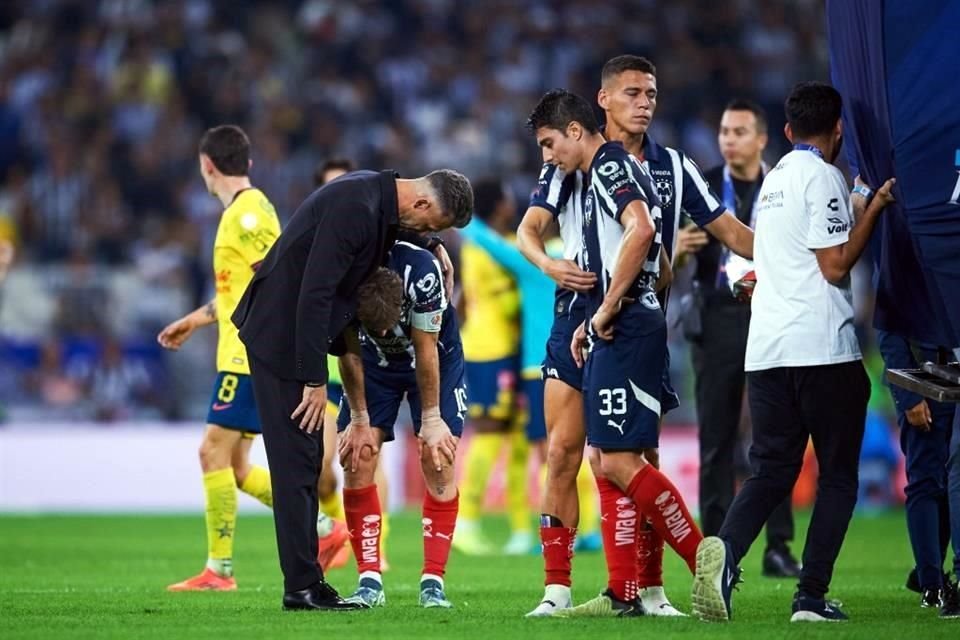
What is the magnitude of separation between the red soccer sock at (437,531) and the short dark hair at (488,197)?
5114 millimetres

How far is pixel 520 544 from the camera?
12.5 metres

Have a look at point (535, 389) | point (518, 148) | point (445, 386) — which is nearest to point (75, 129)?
point (518, 148)

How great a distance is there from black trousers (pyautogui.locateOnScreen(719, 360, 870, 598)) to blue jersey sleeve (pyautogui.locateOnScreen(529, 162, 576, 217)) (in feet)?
4.11

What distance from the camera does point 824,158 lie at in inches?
283

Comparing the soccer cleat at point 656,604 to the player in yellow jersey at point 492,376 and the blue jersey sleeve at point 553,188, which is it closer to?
the blue jersey sleeve at point 553,188

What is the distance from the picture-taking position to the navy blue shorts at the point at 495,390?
12.8 m

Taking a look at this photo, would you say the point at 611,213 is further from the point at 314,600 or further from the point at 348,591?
the point at 348,591

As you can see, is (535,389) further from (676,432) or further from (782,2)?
(782,2)

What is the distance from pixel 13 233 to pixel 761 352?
14.4m

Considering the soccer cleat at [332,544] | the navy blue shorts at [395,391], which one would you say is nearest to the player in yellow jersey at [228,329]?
the soccer cleat at [332,544]

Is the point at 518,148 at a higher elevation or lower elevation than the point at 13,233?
higher

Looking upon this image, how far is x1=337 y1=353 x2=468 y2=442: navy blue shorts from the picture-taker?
25.9 feet

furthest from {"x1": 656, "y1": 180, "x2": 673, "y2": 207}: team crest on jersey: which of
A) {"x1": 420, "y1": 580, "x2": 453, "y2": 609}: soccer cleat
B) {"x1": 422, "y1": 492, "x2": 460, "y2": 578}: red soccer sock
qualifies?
{"x1": 420, "y1": 580, "x2": 453, "y2": 609}: soccer cleat

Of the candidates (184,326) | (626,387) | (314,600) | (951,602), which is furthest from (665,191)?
(184,326)
